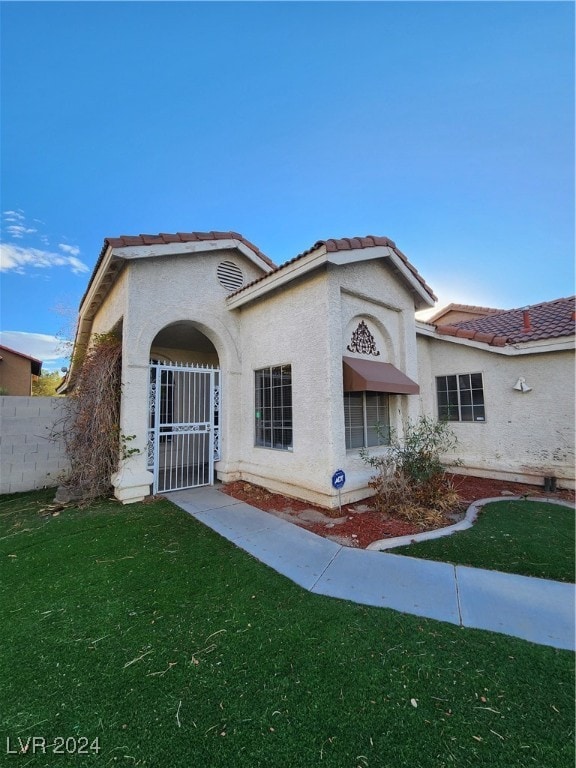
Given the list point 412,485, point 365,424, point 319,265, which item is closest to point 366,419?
point 365,424

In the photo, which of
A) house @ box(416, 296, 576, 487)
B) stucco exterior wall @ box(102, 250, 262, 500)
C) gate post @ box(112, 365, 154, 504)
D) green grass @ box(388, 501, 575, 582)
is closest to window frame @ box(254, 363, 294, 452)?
stucco exterior wall @ box(102, 250, 262, 500)

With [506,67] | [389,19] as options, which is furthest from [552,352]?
[389,19]

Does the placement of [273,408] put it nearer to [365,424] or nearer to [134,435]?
[365,424]

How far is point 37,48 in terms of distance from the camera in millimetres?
7863

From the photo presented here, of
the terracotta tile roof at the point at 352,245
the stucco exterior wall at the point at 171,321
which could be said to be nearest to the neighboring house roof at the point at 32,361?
the stucco exterior wall at the point at 171,321

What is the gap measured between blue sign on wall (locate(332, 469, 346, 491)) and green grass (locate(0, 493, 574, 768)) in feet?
9.68

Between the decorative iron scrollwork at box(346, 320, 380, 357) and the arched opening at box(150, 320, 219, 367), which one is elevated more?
the arched opening at box(150, 320, 219, 367)

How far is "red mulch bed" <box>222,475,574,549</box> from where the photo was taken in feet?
21.0

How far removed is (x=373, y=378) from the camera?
322 inches

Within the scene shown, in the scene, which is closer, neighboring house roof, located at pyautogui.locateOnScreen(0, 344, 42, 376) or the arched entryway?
the arched entryway

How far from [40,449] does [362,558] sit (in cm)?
1073

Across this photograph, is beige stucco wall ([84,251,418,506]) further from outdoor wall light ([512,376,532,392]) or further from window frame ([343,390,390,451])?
outdoor wall light ([512,376,532,392])

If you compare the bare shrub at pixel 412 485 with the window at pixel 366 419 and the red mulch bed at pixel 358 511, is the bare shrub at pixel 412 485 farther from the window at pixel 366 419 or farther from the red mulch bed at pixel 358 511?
the window at pixel 366 419

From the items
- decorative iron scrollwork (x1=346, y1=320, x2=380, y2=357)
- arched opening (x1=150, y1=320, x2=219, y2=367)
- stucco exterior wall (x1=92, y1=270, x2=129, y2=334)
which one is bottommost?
decorative iron scrollwork (x1=346, y1=320, x2=380, y2=357)
